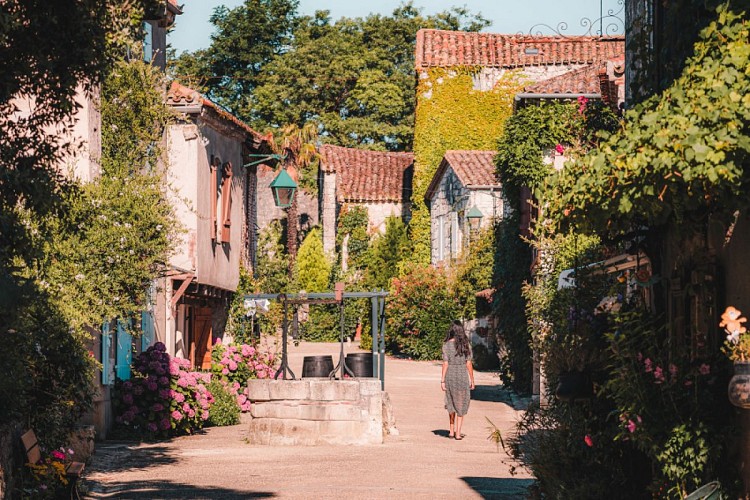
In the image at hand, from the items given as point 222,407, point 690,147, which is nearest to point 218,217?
point 222,407

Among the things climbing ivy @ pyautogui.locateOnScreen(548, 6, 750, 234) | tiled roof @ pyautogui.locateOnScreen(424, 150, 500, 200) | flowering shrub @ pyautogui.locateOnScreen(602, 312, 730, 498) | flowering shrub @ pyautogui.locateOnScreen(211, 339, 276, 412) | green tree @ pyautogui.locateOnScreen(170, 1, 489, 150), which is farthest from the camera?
green tree @ pyautogui.locateOnScreen(170, 1, 489, 150)

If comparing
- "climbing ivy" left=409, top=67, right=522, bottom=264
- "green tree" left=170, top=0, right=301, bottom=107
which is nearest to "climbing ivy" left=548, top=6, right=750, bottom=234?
"climbing ivy" left=409, top=67, right=522, bottom=264

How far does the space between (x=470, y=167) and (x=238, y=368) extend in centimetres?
1716

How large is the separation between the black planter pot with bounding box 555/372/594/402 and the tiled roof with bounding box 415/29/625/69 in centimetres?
2874

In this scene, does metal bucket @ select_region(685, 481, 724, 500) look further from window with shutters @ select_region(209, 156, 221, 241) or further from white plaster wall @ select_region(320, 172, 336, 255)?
white plaster wall @ select_region(320, 172, 336, 255)

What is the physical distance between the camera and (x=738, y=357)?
645 centimetres

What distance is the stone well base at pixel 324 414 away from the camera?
1733cm

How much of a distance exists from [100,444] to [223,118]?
7695 mm

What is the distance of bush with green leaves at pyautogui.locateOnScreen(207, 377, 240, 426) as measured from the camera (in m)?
20.1

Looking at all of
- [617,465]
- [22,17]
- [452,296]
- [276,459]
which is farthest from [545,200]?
[452,296]

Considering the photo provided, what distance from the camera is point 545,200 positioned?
7.77 meters

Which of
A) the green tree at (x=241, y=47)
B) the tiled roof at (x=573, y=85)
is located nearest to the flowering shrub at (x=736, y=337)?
the tiled roof at (x=573, y=85)

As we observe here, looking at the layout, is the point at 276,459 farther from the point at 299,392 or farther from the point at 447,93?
the point at 447,93

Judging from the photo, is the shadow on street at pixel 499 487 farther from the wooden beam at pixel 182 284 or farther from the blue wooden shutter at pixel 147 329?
the wooden beam at pixel 182 284
